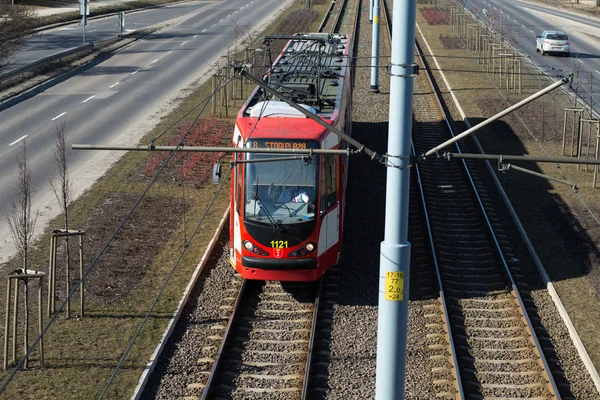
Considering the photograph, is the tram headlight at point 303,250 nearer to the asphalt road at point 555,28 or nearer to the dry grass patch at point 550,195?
the dry grass patch at point 550,195

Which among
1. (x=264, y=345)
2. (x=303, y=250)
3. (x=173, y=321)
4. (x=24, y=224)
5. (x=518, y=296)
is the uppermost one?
(x=24, y=224)

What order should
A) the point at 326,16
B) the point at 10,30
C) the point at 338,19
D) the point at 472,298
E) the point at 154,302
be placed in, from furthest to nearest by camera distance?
the point at 326,16 < the point at 338,19 < the point at 10,30 < the point at 472,298 < the point at 154,302

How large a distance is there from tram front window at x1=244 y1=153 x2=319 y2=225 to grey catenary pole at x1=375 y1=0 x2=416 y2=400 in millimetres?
5840

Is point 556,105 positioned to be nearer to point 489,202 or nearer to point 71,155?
point 489,202

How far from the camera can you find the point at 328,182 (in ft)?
54.9

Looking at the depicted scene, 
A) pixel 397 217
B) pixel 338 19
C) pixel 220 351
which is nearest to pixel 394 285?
pixel 397 217

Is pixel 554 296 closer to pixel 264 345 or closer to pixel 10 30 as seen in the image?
pixel 264 345

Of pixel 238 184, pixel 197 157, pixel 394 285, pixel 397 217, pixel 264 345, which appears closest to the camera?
pixel 397 217

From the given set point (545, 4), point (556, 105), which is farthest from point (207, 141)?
point (545, 4)

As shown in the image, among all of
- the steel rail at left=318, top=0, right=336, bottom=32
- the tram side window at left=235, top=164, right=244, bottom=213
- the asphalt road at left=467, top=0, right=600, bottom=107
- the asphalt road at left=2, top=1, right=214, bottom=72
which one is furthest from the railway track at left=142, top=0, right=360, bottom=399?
the steel rail at left=318, top=0, right=336, bottom=32

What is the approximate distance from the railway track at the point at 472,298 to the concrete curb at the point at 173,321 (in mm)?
4251

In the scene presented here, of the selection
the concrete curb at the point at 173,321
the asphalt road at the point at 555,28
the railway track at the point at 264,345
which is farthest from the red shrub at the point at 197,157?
the asphalt road at the point at 555,28

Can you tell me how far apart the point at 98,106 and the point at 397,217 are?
26.4m

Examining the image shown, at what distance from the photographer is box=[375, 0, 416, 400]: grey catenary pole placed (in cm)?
999
